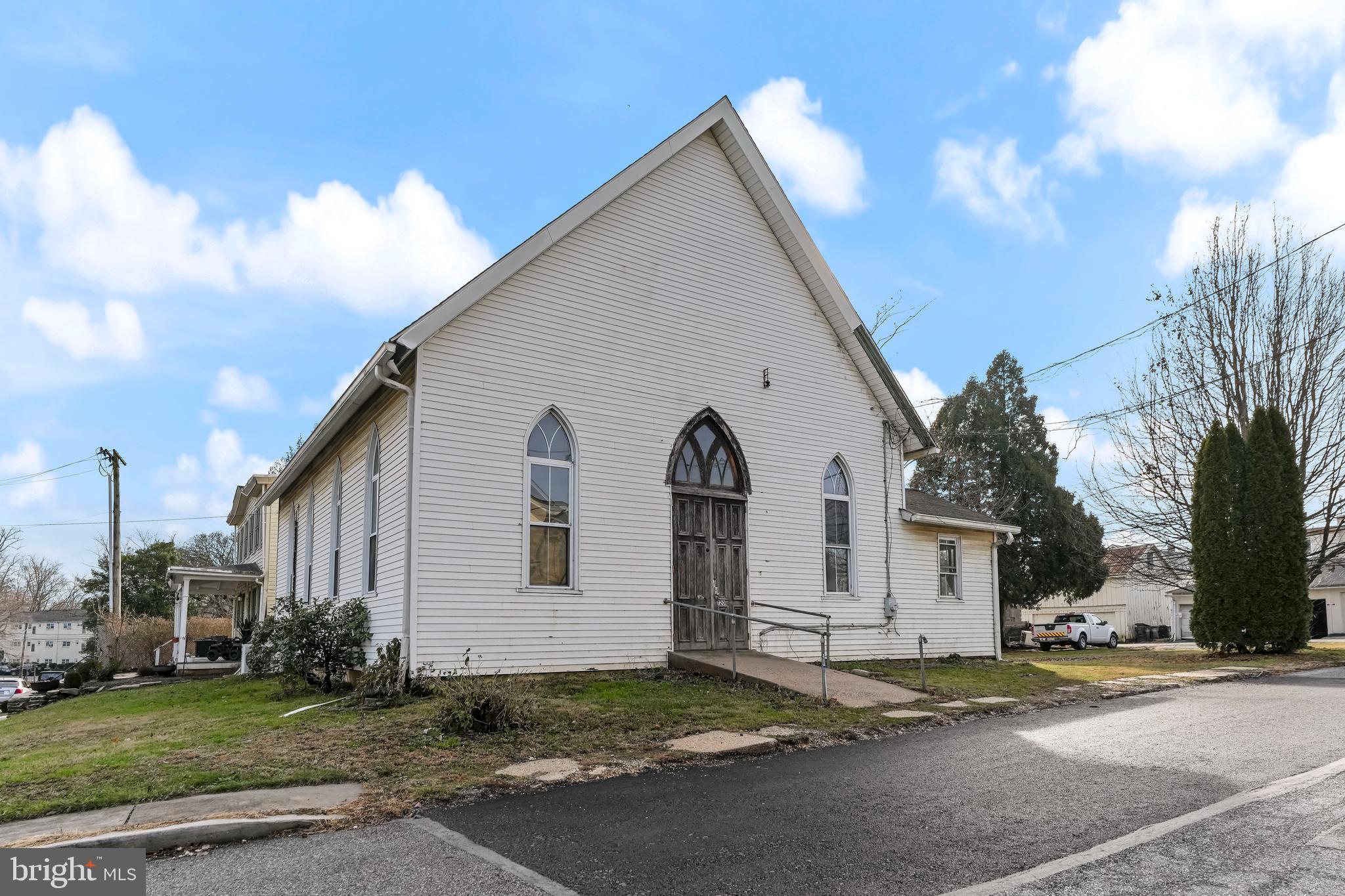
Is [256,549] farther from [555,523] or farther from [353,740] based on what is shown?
[353,740]

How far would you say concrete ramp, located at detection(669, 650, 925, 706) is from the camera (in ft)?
36.8

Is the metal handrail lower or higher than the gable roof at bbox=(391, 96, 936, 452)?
lower

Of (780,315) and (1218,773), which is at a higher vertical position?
(780,315)

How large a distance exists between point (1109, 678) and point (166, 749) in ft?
41.3

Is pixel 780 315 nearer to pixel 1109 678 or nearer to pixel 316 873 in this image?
pixel 1109 678

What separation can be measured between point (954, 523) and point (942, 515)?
26 centimetres

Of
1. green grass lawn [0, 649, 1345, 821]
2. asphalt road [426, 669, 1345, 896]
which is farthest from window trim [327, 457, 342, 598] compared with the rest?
asphalt road [426, 669, 1345, 896]

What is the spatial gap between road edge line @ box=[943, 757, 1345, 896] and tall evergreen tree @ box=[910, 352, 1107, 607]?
2679 centimetres

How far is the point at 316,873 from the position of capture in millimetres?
4965

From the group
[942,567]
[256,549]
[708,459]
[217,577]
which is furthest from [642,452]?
[256,549]

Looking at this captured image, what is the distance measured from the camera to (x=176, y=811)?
6.14 m

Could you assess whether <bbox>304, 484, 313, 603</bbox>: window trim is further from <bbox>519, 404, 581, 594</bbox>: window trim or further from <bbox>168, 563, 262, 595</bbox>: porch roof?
<bbox>168, 563, 262, 595</bbox>: porch roof

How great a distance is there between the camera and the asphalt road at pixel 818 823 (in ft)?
15.6

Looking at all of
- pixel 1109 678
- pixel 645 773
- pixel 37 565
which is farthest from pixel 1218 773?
pixel 37 565
